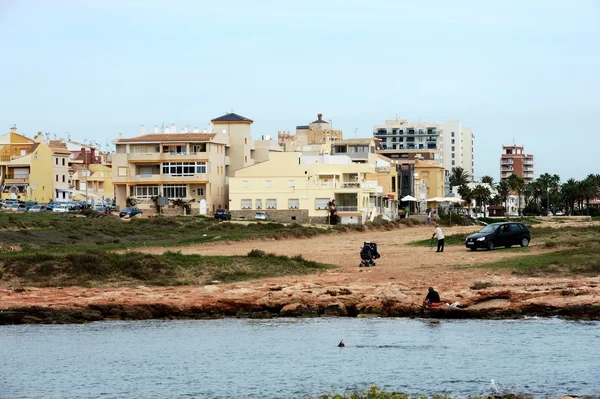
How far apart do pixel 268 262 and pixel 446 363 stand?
1811cm

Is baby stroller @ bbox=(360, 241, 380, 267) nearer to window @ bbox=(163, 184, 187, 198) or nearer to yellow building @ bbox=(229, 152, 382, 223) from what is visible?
yellow building @ bbox=(229, 152, 382, 223)

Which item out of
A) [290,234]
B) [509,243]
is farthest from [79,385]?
[290,234]

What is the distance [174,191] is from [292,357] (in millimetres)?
77284

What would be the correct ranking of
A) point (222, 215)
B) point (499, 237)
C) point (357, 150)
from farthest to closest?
1. point (357, 150)
2. point (222, 215)
3. point (499, 237)

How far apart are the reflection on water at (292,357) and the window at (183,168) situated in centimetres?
7023

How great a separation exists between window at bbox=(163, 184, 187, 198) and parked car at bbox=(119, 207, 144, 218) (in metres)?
4.69

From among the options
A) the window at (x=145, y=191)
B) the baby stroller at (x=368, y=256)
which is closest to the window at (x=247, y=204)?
the window at (x=145, y=191)

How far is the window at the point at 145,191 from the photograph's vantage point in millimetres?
106125

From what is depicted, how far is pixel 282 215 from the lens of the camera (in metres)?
101

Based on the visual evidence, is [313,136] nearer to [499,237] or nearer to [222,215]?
[222,215]

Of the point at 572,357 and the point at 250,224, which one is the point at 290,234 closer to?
the point at 250,224

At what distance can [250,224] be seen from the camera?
3371 inches

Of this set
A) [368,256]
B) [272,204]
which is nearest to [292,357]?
[368,256]

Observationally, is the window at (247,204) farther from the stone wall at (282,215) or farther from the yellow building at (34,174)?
the yellow building at (34,174)
